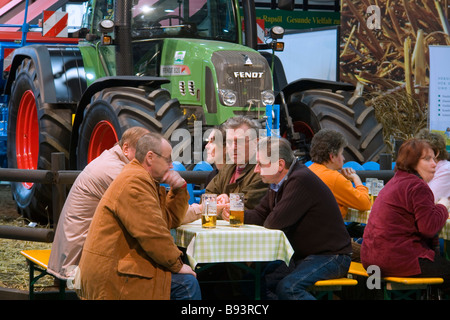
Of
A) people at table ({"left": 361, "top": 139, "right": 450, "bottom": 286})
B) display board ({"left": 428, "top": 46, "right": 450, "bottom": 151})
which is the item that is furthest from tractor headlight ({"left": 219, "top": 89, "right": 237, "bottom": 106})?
display board ({"left": 428, "top": 46, "right": 450, "bottom": 151})

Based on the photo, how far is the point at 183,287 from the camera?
4.59 meters

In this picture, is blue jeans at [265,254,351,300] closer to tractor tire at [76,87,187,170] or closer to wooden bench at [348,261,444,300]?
wooden bench at [348,261,444,300]

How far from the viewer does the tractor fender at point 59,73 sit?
27.9 feet

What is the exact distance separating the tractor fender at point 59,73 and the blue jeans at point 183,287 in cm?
424

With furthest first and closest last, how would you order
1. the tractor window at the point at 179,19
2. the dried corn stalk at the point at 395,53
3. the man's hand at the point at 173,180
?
the dried corn stalk at the point at 395,53 → the tractor window at the point at 179,19 → the man's hand at the point at 173,180

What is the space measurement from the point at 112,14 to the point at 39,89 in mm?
1068

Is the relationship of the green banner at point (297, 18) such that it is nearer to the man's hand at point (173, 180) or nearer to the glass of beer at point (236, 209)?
the glass of beer at point (236, 209)

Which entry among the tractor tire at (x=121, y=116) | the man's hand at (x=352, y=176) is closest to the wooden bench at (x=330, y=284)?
the man's hand at (x=352, y=176)

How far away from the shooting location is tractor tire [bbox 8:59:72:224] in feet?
27.6

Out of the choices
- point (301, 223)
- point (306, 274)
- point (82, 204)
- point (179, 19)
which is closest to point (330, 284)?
point (306, 274)

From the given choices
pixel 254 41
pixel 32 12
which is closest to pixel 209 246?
pixel 254 41

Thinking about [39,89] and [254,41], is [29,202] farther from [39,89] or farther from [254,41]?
[254,41]

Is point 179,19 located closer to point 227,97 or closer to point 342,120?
point 227,97

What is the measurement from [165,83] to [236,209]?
297cm
